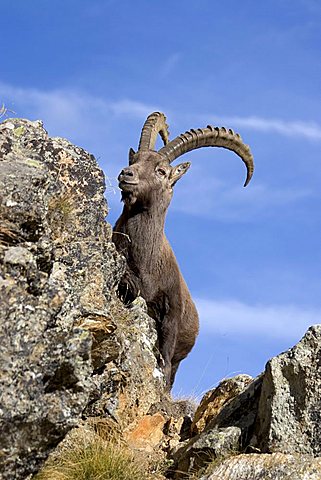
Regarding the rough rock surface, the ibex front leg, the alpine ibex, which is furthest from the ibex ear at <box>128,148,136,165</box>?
the rough rock surface

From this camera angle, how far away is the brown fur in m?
12.8

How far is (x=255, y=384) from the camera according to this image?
782cm

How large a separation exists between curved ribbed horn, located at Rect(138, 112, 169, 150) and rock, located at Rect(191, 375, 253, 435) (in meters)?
6.55

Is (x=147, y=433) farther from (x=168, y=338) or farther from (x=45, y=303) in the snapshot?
(x=168, y=338)

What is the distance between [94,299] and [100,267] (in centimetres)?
37

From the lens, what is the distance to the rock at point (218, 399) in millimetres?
8422

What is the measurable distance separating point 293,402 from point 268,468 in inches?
29.8

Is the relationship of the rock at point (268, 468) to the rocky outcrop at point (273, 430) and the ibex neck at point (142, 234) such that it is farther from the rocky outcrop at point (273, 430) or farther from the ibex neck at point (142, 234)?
the ibex neck at point (142, 234)

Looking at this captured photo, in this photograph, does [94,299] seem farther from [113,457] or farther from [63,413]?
[63,413]

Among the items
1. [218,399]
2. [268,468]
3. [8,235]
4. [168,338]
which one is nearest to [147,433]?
[218,399]

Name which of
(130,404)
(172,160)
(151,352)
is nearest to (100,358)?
(130,404)

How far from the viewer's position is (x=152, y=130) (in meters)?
14.8

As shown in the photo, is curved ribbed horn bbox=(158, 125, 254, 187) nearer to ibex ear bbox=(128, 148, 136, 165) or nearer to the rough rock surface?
ibex ear bbox=(128, 148, 136, 165)

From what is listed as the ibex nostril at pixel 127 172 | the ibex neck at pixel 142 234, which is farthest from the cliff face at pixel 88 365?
the ibex nostril at pixel 127 172
